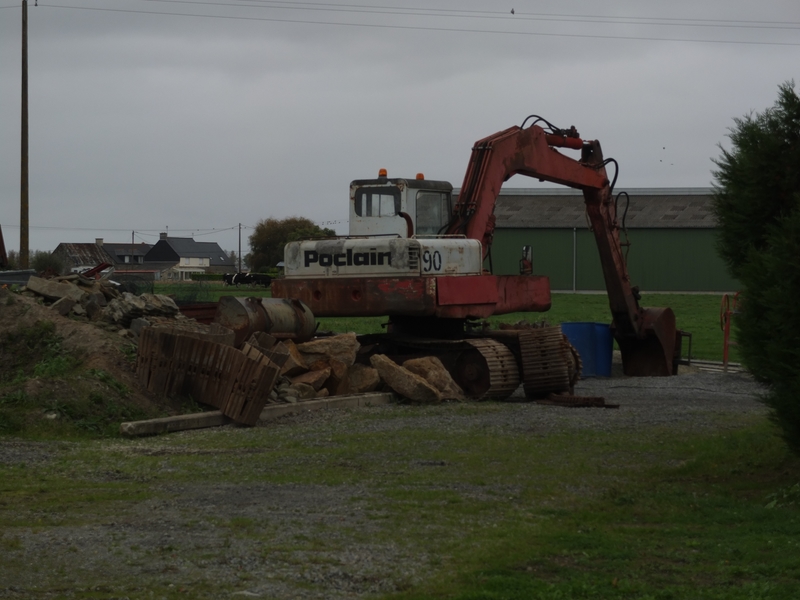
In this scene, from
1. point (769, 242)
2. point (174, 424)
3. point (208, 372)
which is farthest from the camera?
point (208, 372)

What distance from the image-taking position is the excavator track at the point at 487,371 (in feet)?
56.1

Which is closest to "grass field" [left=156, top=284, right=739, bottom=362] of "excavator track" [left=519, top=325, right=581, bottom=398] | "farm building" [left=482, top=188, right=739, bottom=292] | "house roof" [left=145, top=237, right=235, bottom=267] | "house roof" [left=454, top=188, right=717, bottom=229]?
"farm building" [left=482, top=188, right=739, bottom=292]

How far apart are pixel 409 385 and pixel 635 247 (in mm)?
45201

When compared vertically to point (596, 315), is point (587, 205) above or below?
above

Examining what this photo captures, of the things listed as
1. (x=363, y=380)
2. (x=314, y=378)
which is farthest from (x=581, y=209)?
(x=314, y=378)

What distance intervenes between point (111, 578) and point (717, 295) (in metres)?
51.8

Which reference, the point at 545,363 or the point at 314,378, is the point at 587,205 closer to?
the point at 545,363

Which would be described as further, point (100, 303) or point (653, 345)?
point (653, 345)

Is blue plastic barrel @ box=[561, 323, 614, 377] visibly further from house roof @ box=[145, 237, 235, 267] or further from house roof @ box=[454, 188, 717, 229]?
house roof @ box=[145, 237, 235, 267]

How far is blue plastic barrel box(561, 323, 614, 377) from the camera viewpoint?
2197 centimetres

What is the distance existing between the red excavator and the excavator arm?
28 millimetres

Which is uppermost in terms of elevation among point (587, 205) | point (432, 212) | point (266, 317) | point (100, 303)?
point (587, 205)

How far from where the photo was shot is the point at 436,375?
658 inches

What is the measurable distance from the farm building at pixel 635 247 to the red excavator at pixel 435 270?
129ft
